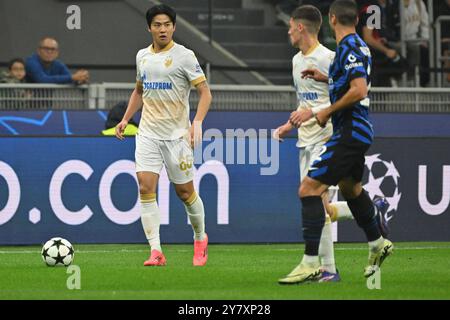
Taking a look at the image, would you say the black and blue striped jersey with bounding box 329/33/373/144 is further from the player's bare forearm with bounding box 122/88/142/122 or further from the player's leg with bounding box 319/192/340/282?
the player's bare forearm with bounding box 122/88/142/122

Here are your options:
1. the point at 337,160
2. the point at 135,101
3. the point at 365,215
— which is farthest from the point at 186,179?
the point at 337,160

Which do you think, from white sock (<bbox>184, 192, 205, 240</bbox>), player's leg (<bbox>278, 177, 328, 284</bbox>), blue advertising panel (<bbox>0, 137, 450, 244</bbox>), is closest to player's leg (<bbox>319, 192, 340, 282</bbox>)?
player's leg (<bbox>278, 177, 328, 284</bbox>)

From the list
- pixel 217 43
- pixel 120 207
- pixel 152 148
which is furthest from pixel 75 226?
pixel 217 43

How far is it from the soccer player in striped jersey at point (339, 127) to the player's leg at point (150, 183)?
238 centimetres

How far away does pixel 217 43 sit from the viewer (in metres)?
20.0

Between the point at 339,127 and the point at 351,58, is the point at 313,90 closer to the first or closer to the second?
the point at 339,127

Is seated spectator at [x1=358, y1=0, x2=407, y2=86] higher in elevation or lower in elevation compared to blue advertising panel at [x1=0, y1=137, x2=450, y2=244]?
higher

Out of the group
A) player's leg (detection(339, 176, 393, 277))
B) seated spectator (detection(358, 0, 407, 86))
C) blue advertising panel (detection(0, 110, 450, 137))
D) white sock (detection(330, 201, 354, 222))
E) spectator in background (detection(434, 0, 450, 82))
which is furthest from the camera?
spectator in background (detection(434, 0, 450, 82))

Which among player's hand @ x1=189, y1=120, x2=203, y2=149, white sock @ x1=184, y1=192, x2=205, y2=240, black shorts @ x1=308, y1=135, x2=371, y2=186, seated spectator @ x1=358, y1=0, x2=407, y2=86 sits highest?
seated spectator @ x1=358, y1=0, x2=407, y2=86

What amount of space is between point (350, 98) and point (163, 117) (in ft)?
9.31

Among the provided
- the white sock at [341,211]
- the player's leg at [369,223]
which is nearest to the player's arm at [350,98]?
the player's leg at [369,223]

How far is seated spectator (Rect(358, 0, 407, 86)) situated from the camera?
19.0 meters

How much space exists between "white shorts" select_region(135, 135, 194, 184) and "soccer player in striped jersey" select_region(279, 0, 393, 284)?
242 centimetres

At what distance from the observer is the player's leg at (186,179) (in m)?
11.8
